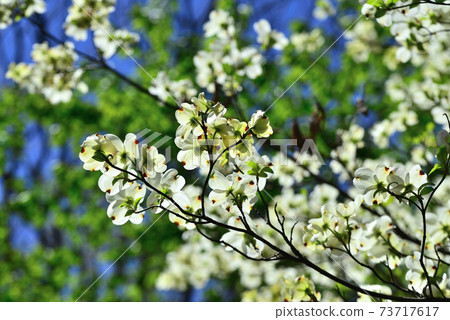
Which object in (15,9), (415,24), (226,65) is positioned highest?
(15,9)

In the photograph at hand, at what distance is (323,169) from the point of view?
6.26ft

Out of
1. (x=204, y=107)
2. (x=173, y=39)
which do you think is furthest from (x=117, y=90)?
(x=204, y=107)

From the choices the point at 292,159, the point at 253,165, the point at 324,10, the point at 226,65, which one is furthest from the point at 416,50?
the point at 324,10

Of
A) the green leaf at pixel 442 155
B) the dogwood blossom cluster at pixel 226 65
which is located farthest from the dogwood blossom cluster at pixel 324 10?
the green leaf at pixel 442 155

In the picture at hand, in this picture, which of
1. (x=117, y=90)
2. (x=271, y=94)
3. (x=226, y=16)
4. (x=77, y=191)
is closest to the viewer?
(x=226, y=16)

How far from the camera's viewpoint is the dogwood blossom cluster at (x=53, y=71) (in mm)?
1825

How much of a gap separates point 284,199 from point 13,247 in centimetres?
468

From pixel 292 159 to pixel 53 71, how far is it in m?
1.00

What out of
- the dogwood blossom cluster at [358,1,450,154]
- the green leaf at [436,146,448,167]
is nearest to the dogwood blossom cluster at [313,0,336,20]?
the dogwood blossom cluster at [358,1,450,154]

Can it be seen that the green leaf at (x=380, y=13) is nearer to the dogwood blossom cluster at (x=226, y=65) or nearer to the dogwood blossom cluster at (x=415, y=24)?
the dogwood blossom cluster at (x=415, y=24)

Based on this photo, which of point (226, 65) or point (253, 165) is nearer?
point (253, 165)

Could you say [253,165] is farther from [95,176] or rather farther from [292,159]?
[95,176]

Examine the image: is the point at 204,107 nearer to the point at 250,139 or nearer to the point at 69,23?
the point at 250,139

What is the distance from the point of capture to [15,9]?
170cm
